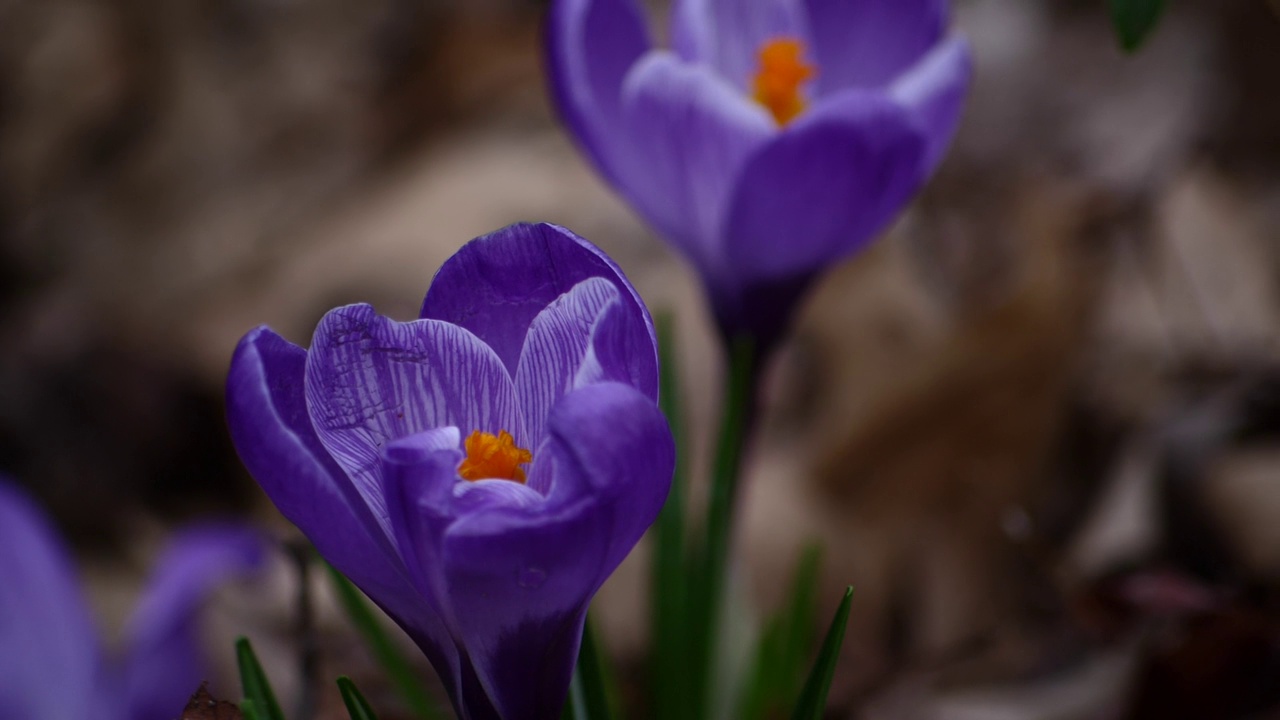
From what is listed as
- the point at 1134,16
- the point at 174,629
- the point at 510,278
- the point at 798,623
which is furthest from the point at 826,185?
the point at 174,629

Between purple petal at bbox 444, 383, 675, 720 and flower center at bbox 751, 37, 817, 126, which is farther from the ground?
flower center at bbox 751, 37, 817, 126

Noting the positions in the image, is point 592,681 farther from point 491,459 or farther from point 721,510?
point 721,510

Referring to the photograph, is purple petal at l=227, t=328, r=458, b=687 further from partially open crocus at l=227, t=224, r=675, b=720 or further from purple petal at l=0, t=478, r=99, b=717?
purple petal at l=0, t=478, r=99, b=717

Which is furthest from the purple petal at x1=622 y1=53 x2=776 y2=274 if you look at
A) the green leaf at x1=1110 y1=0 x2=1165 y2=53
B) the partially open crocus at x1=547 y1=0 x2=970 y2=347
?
the green leaf at x1=1110 y1=0 x2=1165 y2=53

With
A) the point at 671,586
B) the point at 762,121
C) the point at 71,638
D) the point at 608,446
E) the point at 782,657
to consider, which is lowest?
the point at 782,657

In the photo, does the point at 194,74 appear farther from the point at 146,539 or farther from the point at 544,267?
the point at 544,267

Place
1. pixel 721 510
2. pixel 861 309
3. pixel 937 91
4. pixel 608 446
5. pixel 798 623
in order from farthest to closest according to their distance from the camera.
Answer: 1. pixel 861 309
2. pixel 798 623
3. pixel 721 510
4. pixel 937 91
5. pixel 608 446
